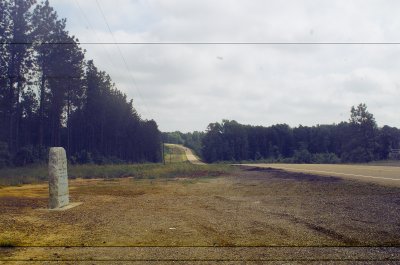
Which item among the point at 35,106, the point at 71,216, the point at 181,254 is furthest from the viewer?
the point at 35,106

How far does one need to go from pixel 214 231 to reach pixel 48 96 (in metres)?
51.1

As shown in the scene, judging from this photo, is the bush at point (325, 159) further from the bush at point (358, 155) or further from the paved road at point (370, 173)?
the paved road at point (370, 173)

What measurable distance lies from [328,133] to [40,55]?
85865mm

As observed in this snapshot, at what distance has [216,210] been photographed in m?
14.2

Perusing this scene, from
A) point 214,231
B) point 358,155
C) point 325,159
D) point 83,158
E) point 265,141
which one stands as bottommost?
point 214,231

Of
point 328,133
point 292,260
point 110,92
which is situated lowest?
point 292,260

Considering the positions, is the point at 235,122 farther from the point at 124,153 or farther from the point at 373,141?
the point at 373,141

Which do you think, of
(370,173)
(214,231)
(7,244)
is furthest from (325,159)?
(7,244)

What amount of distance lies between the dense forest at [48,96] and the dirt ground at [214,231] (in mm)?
26188

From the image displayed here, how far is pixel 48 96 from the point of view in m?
56.3

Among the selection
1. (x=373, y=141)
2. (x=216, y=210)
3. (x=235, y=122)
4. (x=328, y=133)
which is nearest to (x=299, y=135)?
(x=328, y=133)

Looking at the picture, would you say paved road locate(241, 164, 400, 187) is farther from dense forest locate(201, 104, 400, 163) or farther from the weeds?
dense forest locate(201, 104, 400, 163)

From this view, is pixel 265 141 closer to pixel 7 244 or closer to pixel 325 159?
pixel 325 159

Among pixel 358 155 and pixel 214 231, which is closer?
pixel 214 231
